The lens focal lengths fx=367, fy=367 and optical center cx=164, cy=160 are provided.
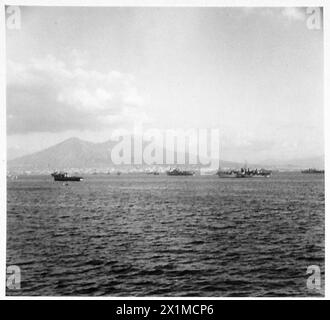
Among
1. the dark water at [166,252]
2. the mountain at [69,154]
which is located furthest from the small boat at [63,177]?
the dark water at [166,252]

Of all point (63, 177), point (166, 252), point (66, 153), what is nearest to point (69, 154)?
point (66, 153)

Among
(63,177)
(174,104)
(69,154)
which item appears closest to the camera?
(174,104)

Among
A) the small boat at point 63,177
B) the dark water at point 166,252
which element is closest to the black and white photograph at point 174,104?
the dark water at point 166,252

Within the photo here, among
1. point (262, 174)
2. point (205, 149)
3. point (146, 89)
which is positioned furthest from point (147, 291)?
point (262, 174)

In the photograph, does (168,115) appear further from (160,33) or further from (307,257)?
(307,257)

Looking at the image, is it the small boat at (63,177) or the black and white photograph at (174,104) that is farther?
the small boat at (63,177)

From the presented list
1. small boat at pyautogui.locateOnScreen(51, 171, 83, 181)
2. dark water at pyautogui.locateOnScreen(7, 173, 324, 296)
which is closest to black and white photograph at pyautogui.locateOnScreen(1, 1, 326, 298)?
dark water at pyautogui.locateOnScreen(7, 173, 324, 296)

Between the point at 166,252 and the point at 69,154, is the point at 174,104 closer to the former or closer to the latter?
the point at 166,252

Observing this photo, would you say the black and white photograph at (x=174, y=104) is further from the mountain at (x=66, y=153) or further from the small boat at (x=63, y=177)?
the small boat at (x=63, y=177)

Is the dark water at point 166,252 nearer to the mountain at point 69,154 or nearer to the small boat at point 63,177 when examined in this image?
the mountain at point 69,154

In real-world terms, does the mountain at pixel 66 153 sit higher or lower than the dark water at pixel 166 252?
higher

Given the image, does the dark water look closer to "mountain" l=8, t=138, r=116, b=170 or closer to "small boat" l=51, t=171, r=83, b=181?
"mountain" l=8, t=138, r=116, b=170
